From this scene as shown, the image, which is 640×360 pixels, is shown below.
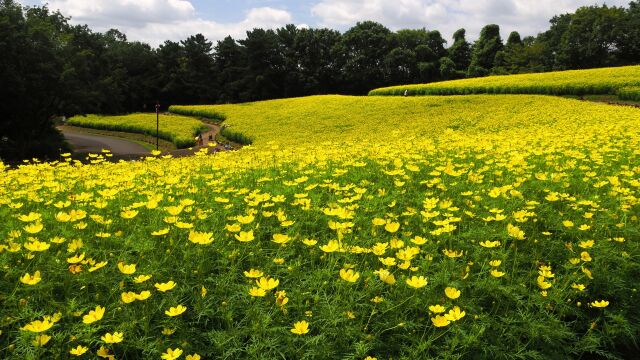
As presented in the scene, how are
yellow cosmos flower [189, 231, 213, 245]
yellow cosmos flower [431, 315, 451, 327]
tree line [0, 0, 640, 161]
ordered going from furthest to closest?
tree line [0, 0, 640, 161] < yellow cosmos flower [189, 231, 213, 245] < yellow cosmos flower [431, 315, 451, 327]

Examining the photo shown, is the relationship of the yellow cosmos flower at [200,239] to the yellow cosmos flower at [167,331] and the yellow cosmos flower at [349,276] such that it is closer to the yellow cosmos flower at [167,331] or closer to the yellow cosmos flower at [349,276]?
the yellow cosmos flower at [167,331]

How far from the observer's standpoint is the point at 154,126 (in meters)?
36.6

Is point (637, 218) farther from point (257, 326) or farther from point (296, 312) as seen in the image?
point (257, 326)

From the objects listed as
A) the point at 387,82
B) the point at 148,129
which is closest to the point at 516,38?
the point at 387,82

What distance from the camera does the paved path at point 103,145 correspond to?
29.3m

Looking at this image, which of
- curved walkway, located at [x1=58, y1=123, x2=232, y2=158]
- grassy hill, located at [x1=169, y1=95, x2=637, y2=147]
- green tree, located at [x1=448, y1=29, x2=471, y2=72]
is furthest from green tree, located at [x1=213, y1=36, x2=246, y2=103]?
green tree, located at [x1=448, y1=29, x2=471, y2=72]

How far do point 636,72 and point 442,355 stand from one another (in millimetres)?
30702

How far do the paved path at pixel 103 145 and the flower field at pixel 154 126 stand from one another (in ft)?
5.75

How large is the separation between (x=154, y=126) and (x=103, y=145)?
4.64 meters

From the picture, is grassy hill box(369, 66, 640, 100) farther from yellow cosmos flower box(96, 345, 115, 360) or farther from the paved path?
yellow cosmos flower box(96, 345, 115, 360)

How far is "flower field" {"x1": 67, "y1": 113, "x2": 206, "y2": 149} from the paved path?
1.75 metres

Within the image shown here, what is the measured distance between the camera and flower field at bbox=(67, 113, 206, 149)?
3009 cm

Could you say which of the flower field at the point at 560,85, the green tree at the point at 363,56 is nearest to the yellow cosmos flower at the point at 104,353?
the flower field at the point at 560,85

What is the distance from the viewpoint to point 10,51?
79.2ft
